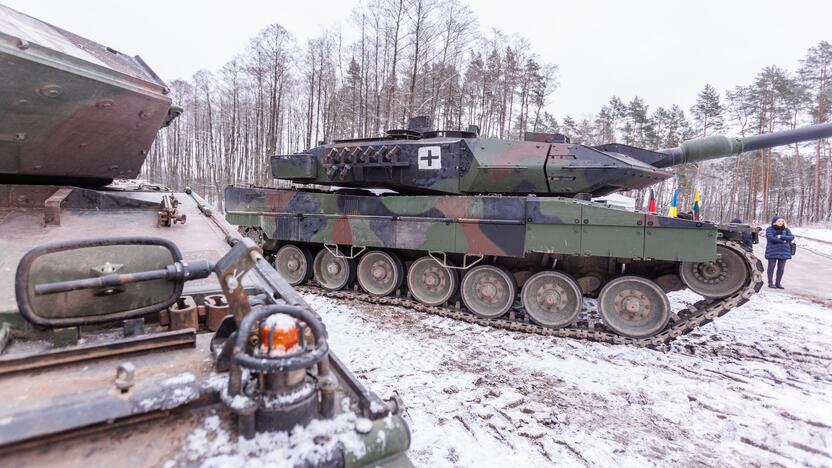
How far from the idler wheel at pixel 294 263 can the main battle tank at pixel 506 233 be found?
0.09ft

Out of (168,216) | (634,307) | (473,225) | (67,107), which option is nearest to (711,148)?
(634,307)

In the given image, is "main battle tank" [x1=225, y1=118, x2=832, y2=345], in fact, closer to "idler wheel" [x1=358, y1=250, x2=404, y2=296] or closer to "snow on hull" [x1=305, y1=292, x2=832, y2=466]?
"idler wheel" [x1=358, y1=250, x2=404, y2=296]

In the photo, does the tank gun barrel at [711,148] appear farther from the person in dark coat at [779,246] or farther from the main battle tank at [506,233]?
the person in dark coat at [779,246]

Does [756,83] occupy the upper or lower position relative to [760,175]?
upper

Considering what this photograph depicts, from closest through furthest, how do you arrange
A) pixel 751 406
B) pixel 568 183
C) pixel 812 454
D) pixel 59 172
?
pixel 812 454
pixel 59 172
pixel 751 406
pixel 568 183

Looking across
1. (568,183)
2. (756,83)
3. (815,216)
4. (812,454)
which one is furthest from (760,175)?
(812,454)

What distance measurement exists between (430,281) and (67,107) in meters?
5.16

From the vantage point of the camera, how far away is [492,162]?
6402 millimetres

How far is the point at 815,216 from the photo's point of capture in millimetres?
32781

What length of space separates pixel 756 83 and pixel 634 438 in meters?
39.7

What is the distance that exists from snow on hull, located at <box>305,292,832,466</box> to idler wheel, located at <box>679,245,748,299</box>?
760 mm

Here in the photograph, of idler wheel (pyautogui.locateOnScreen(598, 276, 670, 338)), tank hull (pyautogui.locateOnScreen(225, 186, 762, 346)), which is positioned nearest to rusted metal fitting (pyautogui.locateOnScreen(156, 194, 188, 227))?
tank hull (pyautogui.locateOnScreen(225, 186, 762, 346))

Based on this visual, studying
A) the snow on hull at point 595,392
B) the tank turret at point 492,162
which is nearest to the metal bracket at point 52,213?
the snow on hull at point 595,392

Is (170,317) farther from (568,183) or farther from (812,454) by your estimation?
(568,183)
